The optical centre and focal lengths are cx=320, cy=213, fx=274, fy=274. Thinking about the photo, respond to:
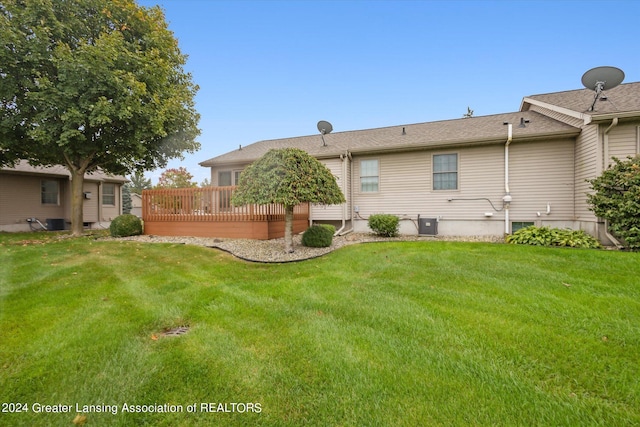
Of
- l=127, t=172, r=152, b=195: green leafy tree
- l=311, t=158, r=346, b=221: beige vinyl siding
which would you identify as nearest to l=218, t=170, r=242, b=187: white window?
l=311, t=158, r=346, b=221: beige vinyl siding

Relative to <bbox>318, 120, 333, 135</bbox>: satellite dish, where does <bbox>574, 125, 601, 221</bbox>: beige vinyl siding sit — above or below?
below

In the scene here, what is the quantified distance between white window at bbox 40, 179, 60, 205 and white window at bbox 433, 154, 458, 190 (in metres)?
19.4

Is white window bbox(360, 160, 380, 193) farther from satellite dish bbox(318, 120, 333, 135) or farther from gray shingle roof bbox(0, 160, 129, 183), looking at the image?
gray shingle roof bbox(0, 160, 129, 183)

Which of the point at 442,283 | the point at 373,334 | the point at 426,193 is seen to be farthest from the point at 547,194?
the point at 373,334

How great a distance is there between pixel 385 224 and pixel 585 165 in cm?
573

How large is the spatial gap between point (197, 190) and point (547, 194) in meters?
11.4

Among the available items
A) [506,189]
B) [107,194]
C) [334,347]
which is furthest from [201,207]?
[107,194]

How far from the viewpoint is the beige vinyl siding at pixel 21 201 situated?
Answer: 42.9ft

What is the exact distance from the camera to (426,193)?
32.8ft

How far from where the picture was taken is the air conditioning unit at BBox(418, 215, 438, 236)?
961 cm

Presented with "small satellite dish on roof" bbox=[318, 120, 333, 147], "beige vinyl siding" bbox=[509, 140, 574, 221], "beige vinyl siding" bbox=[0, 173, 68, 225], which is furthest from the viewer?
"beige vinyl siding" bbox=[0, 173, 68, 225]

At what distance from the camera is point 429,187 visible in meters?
9.96

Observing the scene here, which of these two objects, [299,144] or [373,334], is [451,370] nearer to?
[373,334]

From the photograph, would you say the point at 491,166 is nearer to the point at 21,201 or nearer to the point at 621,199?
the point at 621,199
